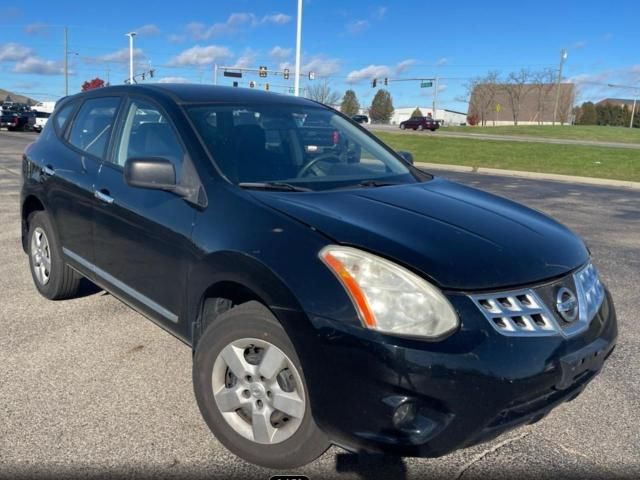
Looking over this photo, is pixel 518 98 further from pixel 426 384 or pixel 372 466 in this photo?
pixel 426 384

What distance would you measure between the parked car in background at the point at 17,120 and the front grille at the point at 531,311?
137 feet

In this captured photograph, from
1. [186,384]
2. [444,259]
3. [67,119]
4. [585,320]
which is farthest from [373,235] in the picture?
[67,119]

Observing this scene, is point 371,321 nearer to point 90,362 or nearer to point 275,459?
point 275,459

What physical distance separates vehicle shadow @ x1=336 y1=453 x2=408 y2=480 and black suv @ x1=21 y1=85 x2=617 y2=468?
285mm

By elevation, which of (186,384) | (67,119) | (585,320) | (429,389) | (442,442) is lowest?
(186,384)

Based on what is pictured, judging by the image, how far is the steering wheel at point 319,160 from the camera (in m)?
3.36

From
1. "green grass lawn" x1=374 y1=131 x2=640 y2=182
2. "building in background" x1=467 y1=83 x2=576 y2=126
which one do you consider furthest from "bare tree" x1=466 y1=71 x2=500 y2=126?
"green grass lawn" x1=374 y1=131 x2=640 y2=182

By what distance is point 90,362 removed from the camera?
364 centimetres

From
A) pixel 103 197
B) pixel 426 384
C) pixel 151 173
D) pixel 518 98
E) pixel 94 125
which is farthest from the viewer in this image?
pixel 518 98

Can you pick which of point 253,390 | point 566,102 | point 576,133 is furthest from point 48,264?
point 566,102

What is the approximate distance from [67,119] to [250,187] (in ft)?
8.07

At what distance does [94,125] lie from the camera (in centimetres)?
416

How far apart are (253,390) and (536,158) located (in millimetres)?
21543

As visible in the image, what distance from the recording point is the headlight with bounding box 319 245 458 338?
7.13 feet
